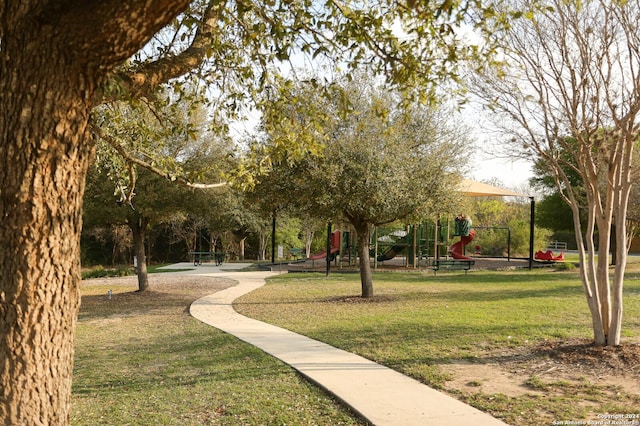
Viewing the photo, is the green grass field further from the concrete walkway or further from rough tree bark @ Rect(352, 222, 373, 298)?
rough tree bark @ Rect(352, 222, 373, 298)

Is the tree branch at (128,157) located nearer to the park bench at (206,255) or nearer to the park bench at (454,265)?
the park bench at (454,265)

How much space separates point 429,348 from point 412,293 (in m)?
7.51

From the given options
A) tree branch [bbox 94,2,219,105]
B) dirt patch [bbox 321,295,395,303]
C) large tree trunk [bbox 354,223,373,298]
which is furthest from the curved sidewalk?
large tree trunk [bbox 354,223,373,298]

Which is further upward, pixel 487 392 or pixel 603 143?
pixel 603 143

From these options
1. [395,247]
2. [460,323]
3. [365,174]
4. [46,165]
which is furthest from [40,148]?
[395,247]

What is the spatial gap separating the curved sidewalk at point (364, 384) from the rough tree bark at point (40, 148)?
3077 mm

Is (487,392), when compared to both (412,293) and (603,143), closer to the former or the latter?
(603,143)

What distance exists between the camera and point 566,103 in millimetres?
8125

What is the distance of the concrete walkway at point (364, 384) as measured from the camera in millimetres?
5281

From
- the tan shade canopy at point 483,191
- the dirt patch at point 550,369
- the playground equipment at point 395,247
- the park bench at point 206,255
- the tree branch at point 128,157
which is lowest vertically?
the dirt patch at point 550,369

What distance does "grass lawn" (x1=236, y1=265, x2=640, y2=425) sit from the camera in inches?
226

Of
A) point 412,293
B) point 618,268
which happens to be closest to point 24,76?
point 618,268

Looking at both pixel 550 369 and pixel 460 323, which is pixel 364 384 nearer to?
pixel 550 369

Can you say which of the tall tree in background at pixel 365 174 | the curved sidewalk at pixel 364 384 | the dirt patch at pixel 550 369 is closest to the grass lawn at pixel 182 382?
the curved sidewalk at pixel 364 384
